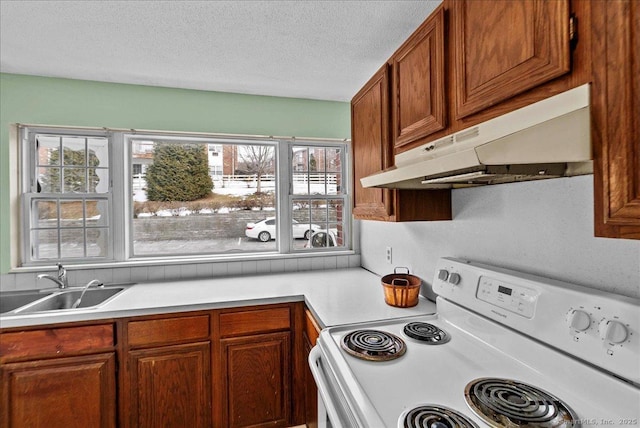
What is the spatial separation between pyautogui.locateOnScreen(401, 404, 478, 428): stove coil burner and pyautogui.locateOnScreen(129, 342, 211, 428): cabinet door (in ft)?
4.32

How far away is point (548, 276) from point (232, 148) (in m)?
2.25

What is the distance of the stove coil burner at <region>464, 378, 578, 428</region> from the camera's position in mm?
729

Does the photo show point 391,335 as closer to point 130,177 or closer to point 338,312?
point 338,312

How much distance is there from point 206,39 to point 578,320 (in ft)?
6.50

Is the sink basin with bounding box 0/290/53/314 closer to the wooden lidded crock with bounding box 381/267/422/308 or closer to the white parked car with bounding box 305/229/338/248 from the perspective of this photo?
the white parked car with bounding box 305/229/338/248

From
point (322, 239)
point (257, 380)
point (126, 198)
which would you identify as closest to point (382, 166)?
point (322, 239)

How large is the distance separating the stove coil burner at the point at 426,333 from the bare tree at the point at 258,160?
1.70 metres

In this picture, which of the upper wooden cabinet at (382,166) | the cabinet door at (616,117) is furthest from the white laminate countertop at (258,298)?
the cabinet door at (616,117)

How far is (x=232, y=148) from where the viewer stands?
251cm

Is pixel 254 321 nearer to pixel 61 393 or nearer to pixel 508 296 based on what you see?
pixel 61 393

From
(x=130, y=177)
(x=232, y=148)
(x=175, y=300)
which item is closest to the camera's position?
(x=175, y=300)

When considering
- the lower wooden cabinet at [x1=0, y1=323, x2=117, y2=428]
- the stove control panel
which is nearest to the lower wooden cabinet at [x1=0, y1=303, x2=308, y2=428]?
the lower wooden cabinet at [x1=0, y1=323, x2=117, y2=428]

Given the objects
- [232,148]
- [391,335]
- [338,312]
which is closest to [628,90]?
[391,335]

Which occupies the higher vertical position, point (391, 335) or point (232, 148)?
point (232, 148)
